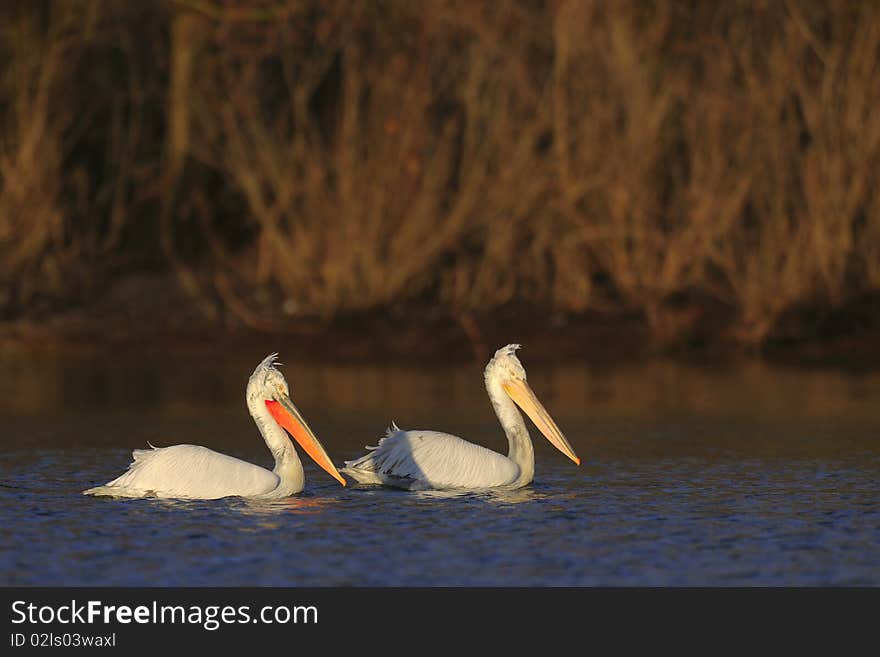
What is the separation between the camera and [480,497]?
8781 mm

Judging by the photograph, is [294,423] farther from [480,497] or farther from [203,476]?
[480,497]

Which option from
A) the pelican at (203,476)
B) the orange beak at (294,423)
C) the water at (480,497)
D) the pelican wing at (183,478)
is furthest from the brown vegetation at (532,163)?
the pelican wing at (183,478)

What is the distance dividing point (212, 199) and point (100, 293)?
179 cm

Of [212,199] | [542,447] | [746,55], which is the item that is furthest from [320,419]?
[212,199]

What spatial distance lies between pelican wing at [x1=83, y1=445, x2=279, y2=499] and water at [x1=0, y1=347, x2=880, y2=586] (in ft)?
0.24

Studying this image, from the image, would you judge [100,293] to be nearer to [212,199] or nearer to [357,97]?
[212,199]

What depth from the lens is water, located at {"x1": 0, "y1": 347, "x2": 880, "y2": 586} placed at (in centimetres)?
716

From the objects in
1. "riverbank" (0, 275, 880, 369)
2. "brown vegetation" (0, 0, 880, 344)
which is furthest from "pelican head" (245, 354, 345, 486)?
"brown vegetation" (0, 0, 880, 344)

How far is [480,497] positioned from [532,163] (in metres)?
8.20

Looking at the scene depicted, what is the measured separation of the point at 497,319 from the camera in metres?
16.5

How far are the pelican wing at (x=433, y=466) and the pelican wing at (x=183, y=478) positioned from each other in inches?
28.5

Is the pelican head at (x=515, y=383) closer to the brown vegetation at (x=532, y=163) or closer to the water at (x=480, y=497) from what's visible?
the water at (x=480, y=497)

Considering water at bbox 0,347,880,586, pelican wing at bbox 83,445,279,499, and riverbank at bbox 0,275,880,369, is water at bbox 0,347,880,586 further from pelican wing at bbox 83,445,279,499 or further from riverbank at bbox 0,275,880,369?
riverbank at bbox 0,275,880,369

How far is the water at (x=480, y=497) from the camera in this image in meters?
7.16
